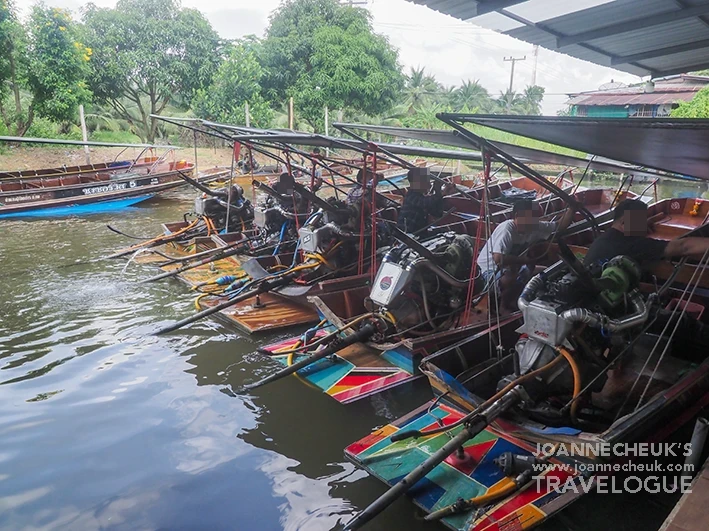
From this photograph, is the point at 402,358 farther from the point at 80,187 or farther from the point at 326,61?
the point at 326,61

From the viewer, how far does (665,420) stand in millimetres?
3182

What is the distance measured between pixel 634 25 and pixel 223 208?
762cm

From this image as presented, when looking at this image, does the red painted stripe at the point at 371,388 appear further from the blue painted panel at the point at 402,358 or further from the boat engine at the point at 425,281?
the boat engine at the point at 425,281

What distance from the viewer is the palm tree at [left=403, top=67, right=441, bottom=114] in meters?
33.6

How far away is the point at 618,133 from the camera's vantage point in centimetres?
267

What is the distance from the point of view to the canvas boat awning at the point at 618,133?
232cm

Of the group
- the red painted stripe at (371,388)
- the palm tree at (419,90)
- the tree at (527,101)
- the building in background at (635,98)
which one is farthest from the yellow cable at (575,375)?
the tree at (527,101)

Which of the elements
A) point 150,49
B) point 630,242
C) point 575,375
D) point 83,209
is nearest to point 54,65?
point 150,49

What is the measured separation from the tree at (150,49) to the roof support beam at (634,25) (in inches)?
752

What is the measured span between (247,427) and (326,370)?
991mm

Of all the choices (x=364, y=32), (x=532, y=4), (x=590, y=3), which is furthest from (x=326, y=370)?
(x=364, y=32)

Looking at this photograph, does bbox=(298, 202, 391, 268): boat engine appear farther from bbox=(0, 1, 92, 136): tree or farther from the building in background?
the building in background

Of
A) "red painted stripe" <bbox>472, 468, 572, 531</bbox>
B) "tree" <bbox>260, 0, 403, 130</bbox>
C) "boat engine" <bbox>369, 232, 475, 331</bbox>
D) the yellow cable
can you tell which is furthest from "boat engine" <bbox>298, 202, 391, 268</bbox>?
"tree" <bbox>260, 0, 403, 130</bbox>

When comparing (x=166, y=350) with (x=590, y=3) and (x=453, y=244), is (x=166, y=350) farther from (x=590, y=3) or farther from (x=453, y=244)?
(x=590, y=3)
